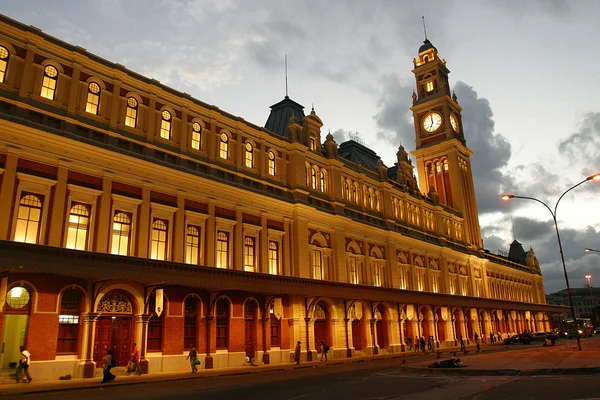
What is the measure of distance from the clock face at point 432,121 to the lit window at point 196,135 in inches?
1933

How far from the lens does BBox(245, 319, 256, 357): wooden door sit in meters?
30.7

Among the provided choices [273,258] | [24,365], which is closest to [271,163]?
[273,258]

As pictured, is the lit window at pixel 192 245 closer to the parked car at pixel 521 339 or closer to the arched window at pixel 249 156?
the arched window at pixel 249 156

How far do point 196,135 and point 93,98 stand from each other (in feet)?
23.1

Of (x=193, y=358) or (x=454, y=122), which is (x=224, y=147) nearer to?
(x=193, y=358)

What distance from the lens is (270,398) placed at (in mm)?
15602

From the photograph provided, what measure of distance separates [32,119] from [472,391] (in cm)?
2273

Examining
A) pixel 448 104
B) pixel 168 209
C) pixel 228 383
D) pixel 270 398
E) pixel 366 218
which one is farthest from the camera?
pixel 448 104

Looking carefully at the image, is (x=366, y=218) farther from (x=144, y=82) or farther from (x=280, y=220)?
(x=144, y=82)

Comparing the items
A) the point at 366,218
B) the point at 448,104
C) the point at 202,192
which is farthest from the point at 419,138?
the point at 202,192

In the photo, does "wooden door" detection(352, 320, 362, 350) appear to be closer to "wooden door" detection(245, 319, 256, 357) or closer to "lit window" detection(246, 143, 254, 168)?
"wooden door" detection(245, 319, 256, 357)

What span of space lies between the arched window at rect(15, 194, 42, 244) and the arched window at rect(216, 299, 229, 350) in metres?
11.3

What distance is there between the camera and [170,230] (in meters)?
28.0

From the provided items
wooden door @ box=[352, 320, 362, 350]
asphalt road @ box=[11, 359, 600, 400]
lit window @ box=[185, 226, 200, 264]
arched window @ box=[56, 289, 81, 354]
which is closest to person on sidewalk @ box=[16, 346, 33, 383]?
arched window @ box=[56, 289, 81, 354]
